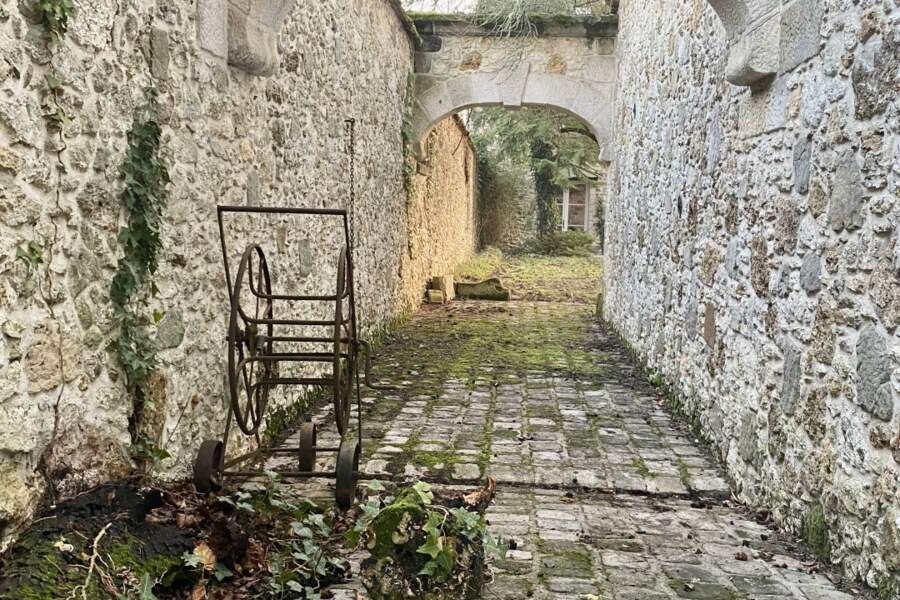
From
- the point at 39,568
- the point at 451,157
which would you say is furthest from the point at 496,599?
the point at 451,157

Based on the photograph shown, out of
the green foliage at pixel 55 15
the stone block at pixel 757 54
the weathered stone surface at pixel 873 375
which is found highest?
the stone block at pixel 757 54

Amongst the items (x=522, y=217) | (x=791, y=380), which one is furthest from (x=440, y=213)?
(x=791, y=380)

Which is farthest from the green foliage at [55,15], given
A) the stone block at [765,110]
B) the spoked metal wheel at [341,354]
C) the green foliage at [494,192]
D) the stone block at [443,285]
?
the green foliage at [494,192]

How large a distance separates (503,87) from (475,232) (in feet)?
33.3

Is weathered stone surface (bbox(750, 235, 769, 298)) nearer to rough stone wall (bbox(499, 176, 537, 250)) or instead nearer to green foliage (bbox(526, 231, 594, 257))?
green foliage (bbox(526, 231, 594, 257))

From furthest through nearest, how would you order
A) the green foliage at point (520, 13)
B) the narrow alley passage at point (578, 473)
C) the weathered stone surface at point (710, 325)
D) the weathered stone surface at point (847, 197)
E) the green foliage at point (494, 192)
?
the green foliage at point (494, 192) < the green foliage at point (520, 13) < the weathered stone surface at point (710, 325) < the narrow alley passage at point (578, 473) < the weathered stone surface at point (847, 197)

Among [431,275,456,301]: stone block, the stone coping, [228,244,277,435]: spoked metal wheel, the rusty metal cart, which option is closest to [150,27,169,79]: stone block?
the rusty metal cart

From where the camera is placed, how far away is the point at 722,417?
4.46 m

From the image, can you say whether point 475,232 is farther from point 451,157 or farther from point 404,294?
point 404,294

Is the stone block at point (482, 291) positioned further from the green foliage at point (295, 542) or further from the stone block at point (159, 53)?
the stone block at point (159, 53)

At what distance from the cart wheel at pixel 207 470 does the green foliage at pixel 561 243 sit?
1874 centimetres

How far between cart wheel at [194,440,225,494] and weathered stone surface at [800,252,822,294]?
2530 mm

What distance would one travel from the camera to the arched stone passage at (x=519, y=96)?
34.1ft

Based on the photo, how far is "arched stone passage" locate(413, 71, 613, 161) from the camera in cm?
1040
